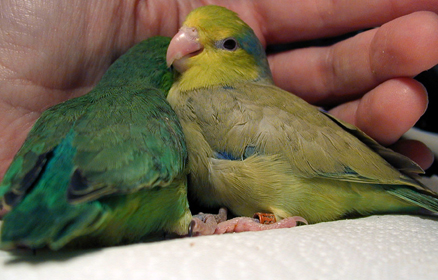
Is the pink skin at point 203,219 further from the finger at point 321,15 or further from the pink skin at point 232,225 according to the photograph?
the finger at point 321,15

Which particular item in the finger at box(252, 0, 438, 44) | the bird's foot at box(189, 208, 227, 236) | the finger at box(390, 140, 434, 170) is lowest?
the bird's foot at box(189, 208, 227, 236)

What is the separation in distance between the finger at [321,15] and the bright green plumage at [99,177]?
1396 mm

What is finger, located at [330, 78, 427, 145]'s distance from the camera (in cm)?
177

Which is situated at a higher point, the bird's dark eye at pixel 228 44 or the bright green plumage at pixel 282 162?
the bird's dark eye at pixel 228 44

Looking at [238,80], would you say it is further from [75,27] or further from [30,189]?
[30,189]

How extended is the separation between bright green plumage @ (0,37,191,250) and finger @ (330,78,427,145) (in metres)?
1.13

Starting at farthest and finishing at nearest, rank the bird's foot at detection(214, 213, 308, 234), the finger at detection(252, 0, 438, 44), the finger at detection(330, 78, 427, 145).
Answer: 1. the finger at detection(252, 0, 438, 44)
2. the finger at detection(330, 78, 427, 145)
3. the bird's foot at detection(214, 213, 308, 234)

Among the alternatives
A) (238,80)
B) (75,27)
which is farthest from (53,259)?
(75,27)

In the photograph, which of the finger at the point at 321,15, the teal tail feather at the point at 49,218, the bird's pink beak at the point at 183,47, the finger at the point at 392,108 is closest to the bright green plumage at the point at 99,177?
the teal tail feather at the point at 49,218

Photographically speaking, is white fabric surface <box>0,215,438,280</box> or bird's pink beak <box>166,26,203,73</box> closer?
white fabric surface <box>0,215,438,280</box>

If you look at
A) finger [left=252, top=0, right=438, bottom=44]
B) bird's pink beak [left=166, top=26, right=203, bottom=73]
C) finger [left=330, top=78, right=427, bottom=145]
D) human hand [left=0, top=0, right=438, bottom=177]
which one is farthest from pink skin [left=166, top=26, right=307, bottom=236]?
finger [left=252, top=0, right=438, bottom=44]

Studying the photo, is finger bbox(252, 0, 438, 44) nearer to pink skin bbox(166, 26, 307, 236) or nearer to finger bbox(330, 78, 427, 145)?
finger bbox(330, 78, 427, 145)

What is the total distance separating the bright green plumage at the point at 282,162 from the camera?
4.66 feet

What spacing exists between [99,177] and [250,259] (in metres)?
0.50
